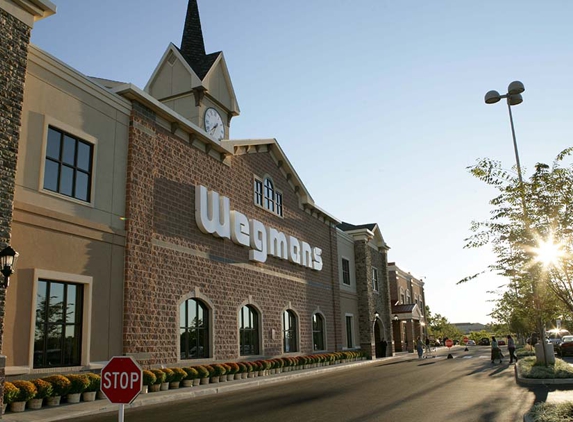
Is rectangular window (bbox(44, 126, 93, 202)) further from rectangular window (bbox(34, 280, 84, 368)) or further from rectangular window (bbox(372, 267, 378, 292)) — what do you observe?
rectangular window (bbox(372, 267, 378, 292))

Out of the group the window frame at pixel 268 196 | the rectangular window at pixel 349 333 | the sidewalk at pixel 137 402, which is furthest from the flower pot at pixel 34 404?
the rectangular window at pixel 349 333

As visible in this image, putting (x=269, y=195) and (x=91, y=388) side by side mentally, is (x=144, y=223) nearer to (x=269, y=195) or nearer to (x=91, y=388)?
(x=91, y=388)

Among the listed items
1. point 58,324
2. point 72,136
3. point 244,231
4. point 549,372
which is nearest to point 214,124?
point 244,231

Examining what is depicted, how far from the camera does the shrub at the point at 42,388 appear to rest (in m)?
12.4

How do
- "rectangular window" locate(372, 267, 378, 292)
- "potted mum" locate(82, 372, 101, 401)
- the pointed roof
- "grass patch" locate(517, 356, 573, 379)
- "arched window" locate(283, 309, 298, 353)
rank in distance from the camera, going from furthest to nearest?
"rectangular window" locate(372, 267, 378, 292) < the pointed roof < "arched window" locate(283, 309, 298, 353) < "grass patch" locate(517, 356, 573, 379) < "potted mum" locate(82, 372, 101, 401)

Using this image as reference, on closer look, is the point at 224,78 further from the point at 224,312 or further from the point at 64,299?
the point at 64,299

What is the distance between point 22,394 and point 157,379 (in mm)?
4842

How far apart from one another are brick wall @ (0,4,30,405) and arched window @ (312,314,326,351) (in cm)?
2127

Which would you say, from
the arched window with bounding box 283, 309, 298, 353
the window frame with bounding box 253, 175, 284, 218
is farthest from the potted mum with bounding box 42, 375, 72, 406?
the arched window with bounding box 283, 309, 298, 353

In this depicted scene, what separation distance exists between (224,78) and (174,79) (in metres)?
2.98

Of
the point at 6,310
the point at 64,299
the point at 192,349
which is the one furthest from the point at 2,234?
the point at 192,349

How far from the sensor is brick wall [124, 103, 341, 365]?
1694 centimetres

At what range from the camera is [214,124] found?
28.9 meters

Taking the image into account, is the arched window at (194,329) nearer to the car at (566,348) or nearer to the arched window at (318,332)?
the arched window at (318,332)
